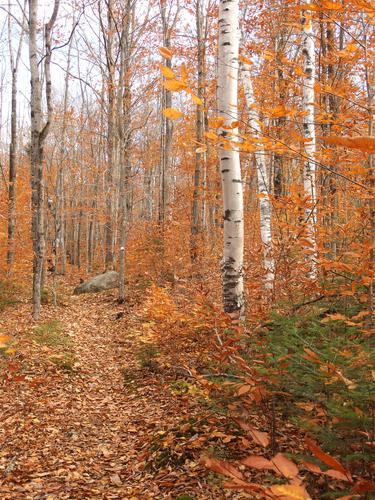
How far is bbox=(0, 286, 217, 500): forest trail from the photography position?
3.60 meters

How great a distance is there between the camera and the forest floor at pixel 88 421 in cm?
353

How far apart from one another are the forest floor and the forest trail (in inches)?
0.5

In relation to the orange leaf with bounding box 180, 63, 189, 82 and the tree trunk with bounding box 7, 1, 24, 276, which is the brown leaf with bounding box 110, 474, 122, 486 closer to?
the orange leaf with bounding box 180, 63, 189, 82

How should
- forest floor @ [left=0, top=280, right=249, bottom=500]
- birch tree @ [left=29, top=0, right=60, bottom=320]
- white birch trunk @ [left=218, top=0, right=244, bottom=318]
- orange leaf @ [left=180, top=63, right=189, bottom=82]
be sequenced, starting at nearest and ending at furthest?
1. orange leaf @ [left=180, top=63, right=189, bottom=82]
2. forest floor @ [left=0, top=280, right=249, bottom=500]
3. white birch trunk @ [left=218, top=0, right=244, bottom=318]
4. birch tree @ [left=29, top=0, right=60, bottom=320]

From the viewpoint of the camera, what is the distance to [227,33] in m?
4.79

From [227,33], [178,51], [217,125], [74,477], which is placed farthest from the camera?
[178,51]

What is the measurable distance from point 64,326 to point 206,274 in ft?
12.1

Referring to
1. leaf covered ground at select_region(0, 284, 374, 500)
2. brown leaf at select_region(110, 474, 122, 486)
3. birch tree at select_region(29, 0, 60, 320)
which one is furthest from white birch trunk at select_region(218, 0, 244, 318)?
birch tree at select_region(29, 0, 60, 320)

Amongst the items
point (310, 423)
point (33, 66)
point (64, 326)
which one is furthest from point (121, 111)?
point (310, 423)

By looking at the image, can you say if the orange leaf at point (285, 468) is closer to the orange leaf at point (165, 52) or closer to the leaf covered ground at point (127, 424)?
the leaf covered ground at point (127, 424)

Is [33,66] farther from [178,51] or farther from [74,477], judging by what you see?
[74,477]

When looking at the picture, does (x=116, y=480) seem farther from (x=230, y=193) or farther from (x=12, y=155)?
(x=12, y=155)

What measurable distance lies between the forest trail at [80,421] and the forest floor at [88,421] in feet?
0.04

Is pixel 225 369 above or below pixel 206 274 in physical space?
below
